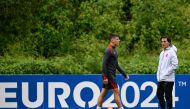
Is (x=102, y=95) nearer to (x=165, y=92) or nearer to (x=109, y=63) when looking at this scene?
(x=109, y=63)

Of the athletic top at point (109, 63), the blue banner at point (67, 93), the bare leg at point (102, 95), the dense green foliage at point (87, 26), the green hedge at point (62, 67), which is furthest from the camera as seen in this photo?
the dense green foliage at point (87, 26)

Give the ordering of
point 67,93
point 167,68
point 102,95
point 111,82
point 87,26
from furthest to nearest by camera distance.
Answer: point 87,26 → point 67,93 → point 102,95 → point 111,82 → point 167,68

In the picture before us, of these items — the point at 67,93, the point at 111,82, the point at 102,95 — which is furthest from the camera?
the point at 67,93

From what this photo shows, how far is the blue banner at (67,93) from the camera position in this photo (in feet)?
45.0

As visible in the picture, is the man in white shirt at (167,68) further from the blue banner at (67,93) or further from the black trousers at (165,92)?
the blue banner at (67,93)

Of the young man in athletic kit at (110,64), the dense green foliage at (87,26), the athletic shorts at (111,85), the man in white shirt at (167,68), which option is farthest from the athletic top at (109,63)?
the dense green foliage at (87,26)

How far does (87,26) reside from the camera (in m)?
21.3

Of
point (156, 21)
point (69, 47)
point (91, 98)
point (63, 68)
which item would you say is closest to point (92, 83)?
point (91, 98)

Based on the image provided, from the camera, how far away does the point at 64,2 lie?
21734 mm

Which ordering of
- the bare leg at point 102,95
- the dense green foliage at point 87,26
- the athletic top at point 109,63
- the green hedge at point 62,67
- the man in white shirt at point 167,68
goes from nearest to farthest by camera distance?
1. the man in white shirt at point 167,68
2. the athletic top at point 109,63
3. the bare leg at point 102,95
4. the green hedge at point 62,67
5. the dense green foliage at point 87,26

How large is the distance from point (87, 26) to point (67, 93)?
25.5ft

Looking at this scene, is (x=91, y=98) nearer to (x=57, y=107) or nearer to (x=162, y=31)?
(x=57, y=107)

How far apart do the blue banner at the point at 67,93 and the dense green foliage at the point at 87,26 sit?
4.61 m

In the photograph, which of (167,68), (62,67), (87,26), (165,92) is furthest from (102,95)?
(87,26)
